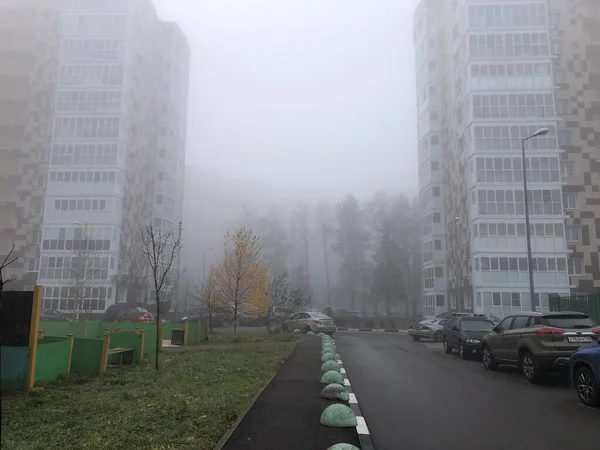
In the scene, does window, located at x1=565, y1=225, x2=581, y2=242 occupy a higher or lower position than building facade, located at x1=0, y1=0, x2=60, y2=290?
lower

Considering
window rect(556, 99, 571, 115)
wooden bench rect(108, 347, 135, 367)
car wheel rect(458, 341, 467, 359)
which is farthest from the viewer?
window rect(556, 99, 571, 115)

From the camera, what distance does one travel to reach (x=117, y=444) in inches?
206

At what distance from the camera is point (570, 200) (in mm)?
43781

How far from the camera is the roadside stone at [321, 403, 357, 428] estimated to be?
6.19m

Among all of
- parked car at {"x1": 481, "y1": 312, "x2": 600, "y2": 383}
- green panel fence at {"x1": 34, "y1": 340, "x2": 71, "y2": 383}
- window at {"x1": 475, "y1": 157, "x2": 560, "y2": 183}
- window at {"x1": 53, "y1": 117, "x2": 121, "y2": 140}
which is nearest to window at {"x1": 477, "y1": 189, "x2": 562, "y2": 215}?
window at {"x1": 475, "y1": 157, "x2": 560, "y2": 183}

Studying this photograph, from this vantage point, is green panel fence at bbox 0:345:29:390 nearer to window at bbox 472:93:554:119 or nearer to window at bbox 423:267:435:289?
window at bbox 472:93:554:119

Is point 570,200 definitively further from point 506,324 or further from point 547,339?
point 547,339

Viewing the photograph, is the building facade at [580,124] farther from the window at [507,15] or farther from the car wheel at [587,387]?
the car wheel at [587,387]

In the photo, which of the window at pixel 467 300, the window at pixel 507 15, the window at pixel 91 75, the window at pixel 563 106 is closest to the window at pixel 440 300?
the window at pixel 467 300

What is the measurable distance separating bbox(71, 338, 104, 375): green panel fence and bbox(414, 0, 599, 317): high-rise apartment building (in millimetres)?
34361

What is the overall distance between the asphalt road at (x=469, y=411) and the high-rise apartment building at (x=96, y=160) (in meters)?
37.6

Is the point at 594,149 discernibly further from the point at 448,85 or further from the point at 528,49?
the point at 448,85

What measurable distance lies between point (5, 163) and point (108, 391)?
55691mm

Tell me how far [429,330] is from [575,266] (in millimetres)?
22565
